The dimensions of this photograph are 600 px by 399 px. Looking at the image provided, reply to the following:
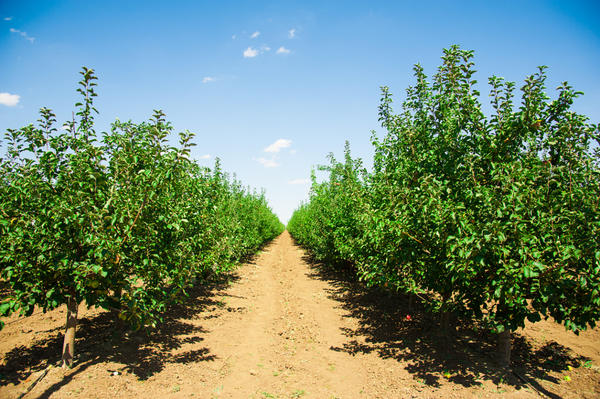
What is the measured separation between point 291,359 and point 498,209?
19.5 feet

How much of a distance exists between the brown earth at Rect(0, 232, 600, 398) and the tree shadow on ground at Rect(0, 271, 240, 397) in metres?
0.02

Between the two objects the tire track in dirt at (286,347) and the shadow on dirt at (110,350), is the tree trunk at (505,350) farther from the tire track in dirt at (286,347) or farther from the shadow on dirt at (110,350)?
the shadow on dirt at (110,350)

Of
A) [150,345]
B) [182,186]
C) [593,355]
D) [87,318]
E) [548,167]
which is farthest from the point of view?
[87,318]

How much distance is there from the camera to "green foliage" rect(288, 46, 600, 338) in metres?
4.62

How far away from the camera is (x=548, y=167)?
5113 mm

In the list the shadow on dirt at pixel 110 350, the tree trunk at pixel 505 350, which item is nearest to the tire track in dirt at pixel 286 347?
the shadow on dirt at pixel 110 350

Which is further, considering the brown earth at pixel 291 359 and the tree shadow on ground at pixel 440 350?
the tree shadow on ground at pixel 440 350

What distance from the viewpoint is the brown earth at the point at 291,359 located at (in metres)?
5.98

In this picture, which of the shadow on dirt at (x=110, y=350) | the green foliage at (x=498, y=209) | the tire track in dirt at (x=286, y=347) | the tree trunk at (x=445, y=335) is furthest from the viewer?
the tree trunk at (x=445, y=335)

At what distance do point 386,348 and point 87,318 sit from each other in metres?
8.58

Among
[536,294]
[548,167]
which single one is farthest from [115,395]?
[548,167]

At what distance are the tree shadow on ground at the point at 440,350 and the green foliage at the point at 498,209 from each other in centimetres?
107

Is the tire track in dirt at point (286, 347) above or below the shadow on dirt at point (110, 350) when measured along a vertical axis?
below

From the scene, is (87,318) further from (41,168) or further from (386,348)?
(386,348)
